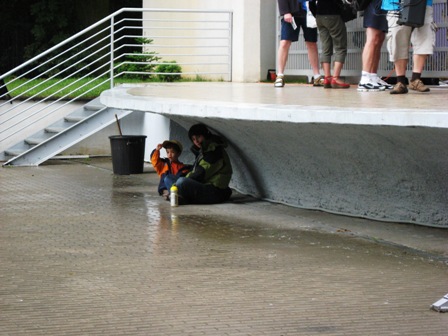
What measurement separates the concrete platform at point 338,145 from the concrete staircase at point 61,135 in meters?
4.42

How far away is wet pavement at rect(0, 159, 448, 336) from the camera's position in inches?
291

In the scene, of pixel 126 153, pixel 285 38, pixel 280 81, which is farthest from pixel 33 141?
pixel 285 38

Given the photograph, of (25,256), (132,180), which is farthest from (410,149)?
(132,180)

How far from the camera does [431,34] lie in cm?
1251

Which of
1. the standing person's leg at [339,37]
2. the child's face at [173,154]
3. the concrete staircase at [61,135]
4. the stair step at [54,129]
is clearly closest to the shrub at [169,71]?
the concrete staircase at [61,135]

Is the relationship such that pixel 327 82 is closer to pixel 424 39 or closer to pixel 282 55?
pixel 282 55

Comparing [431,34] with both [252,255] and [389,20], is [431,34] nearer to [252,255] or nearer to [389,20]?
[389,20]

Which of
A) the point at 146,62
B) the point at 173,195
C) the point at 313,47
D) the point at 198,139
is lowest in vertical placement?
the point at 173,195

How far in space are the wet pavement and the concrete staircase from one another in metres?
4.77

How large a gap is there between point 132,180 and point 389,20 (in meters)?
5.31

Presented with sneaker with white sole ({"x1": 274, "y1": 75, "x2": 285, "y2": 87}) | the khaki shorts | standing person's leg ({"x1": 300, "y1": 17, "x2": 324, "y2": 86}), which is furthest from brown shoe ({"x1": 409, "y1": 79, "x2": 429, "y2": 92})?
sneaker with white sole ({"x1": 274, "y1": 75, "x2": 285, "y2": 87})

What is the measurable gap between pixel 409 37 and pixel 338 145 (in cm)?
178

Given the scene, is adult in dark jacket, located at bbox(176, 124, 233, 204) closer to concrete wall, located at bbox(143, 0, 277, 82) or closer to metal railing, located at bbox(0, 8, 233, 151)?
metal railing, located at bbox(0, 8, 233, 151)

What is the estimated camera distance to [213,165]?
13602 mm
